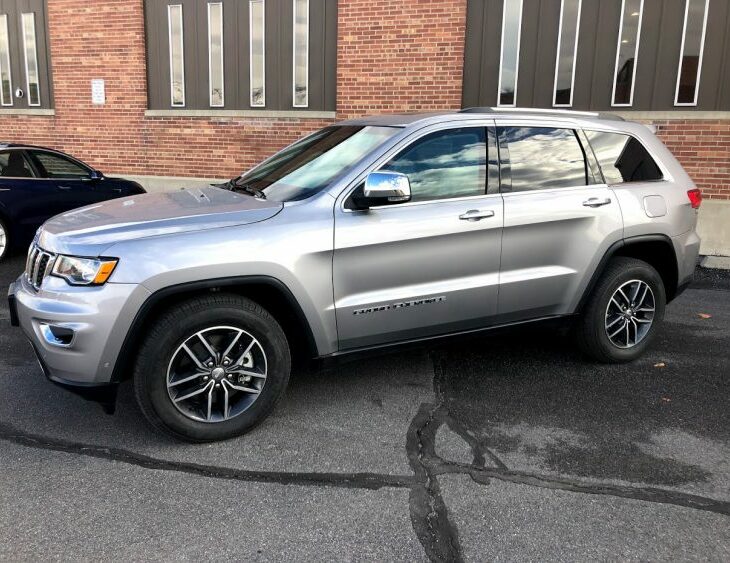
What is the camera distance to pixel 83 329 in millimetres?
3176

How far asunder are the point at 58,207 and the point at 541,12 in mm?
7414

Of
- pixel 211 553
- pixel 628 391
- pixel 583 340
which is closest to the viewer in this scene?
pixel 211 553

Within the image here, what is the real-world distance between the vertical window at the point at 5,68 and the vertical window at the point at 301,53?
20.0ft

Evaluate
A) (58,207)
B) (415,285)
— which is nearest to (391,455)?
(415,285)

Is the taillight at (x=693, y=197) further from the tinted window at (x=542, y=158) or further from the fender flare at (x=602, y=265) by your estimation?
the tinted window at (x=542, y=158)

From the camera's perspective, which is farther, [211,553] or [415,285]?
[415,285]

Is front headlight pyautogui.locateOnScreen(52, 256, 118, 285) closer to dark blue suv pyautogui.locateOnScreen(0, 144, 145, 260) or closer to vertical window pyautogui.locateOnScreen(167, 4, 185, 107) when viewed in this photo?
dark blue suv pyautogui.locateOnScreen(0, 144, 145, 260)

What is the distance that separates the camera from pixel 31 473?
3207 millimetres

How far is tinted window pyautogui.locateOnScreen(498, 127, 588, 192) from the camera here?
4223 mm

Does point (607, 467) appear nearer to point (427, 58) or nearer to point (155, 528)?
point (155, 528)

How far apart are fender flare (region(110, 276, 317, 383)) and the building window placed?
760cm

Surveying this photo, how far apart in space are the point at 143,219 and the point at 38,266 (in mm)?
672

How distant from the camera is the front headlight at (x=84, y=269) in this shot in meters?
3.20

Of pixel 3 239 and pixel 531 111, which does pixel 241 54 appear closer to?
pixel 3 239
